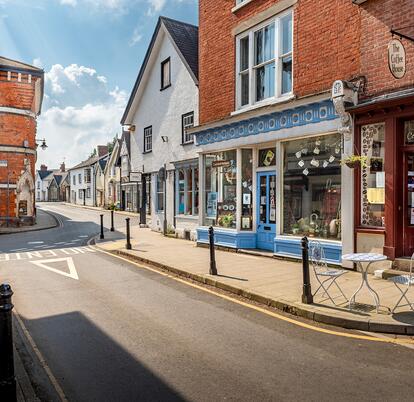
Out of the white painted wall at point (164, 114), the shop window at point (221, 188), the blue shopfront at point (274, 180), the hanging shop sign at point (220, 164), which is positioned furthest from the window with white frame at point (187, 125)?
the hanging shop sign at point (220, 164)

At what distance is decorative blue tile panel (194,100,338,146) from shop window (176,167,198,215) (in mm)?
2643

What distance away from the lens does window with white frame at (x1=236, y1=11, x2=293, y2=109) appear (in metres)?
12.4

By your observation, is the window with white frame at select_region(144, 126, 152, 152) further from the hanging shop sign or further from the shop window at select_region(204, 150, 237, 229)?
the hanging shop sign

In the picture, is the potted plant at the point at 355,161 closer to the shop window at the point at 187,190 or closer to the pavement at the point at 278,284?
the pavement at the point at 278,284

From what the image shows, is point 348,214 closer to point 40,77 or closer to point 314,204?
point 314,204

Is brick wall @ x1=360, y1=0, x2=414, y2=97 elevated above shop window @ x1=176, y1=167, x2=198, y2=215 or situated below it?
above

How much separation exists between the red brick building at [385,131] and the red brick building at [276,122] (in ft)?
0.93

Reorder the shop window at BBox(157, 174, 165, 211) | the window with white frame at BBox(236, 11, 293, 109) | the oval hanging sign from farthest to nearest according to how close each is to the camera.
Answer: the shop window at BBox(157, 174, 165, 211) → the window with white frame at BBox(236, 11, 293, 109) → the oval hanging sign

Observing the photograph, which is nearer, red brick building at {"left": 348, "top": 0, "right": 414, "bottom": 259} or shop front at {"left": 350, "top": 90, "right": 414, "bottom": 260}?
red brick building at {"left": 348, "top": 0, "right": 414, "bottom": 259}

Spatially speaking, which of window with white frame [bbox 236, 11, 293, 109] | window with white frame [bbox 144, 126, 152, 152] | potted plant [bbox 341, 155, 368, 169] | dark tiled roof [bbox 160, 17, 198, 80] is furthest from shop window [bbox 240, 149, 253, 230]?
window with white frame [bbox 144, 126, 152, 152]

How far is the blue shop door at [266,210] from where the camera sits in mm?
13031

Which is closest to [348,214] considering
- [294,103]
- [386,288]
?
[386,288]

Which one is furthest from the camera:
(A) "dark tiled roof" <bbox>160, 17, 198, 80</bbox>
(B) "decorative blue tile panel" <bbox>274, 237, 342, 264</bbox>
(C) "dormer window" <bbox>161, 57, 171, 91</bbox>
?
(C) "dormer window" <bbox>161, 57, 171, 91</bbox>

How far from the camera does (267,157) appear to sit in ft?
43.7
